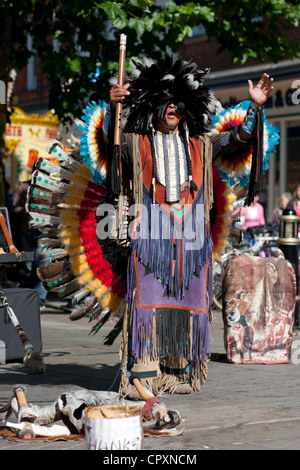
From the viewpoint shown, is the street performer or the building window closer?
the street performer

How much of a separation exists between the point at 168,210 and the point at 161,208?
0.05 metres

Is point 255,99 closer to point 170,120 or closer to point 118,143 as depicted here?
point 170,120

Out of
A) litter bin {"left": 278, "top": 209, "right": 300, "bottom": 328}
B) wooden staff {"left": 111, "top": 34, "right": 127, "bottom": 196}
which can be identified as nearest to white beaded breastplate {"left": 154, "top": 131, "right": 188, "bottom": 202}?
wooden staff {"left": 111, "top": 34, "right": 127, "bottom": 196}

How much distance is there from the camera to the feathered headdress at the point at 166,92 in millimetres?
6059

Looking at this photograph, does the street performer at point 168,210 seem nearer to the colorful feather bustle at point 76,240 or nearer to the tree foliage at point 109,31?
the colorful feather bustle at point 76,240

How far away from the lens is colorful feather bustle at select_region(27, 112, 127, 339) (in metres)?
6.43

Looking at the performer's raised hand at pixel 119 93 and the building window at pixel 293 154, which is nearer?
the performer's raised hand at pixel 119 93

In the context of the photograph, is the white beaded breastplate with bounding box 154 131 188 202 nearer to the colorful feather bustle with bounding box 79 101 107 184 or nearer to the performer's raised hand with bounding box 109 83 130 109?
the colorful feather bustle with bounding box 79 101 107 184

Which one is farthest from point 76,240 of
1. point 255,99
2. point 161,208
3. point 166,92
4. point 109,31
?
point 109,31

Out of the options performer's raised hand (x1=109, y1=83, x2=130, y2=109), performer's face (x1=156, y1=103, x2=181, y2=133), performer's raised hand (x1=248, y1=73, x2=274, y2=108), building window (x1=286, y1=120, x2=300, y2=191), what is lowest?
performer's face (x1=156, y1=103, x2=181, y2=133)

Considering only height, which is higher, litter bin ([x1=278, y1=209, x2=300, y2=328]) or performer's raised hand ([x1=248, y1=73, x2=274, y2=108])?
performer's raised hand ([x1=248, y1=73, x2=274, y2=108])

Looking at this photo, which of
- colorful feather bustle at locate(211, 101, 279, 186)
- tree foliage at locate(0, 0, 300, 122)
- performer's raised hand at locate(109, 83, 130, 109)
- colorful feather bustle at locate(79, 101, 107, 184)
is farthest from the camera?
tree foliage at locate(0, 0, 300, 122)

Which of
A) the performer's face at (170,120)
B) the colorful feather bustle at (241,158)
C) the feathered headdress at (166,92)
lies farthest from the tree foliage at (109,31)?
the performer's face at (170,120)

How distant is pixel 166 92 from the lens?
19.8 feet
